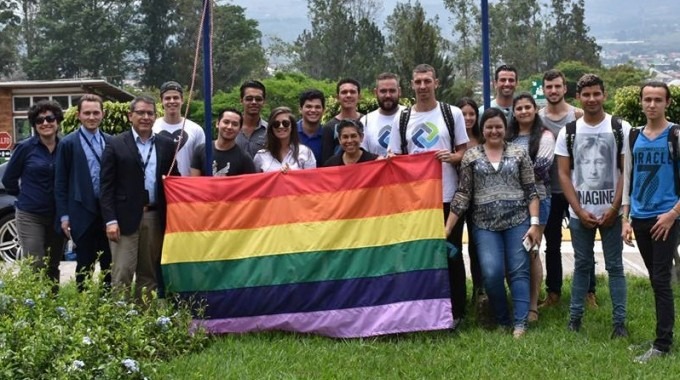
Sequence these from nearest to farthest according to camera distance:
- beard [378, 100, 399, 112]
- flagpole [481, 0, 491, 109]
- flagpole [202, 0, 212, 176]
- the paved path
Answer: flagpole [202, 0, 212, 176] → beard [378, 100, 399, 112] → flagpole [481, 0, 491, 109] → the paved path

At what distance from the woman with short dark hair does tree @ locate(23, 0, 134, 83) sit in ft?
252

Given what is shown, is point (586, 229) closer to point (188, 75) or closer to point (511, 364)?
point (511, 364)

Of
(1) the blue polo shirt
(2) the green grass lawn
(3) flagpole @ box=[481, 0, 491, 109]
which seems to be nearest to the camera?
(2) the green grass lawn

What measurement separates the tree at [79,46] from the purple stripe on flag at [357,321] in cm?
7805

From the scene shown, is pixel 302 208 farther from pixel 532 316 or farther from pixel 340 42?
pixel 340 42

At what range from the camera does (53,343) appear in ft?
16.1

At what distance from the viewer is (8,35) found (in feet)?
278

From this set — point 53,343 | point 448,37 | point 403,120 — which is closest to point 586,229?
point 403,120

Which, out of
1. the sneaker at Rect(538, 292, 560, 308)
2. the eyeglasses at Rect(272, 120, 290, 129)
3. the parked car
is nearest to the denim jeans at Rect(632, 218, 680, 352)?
the sneaker at Rect(538, 292, 560, 308)

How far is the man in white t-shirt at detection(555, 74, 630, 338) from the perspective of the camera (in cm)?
599

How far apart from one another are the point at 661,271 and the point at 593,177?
798 millimetres

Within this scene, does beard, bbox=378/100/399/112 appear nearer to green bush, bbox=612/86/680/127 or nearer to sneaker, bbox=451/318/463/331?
sneaker, bbox=451/318/463/331

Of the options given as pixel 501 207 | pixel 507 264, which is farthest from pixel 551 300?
pixel 501 207

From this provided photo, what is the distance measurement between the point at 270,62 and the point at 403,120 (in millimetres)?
74469
